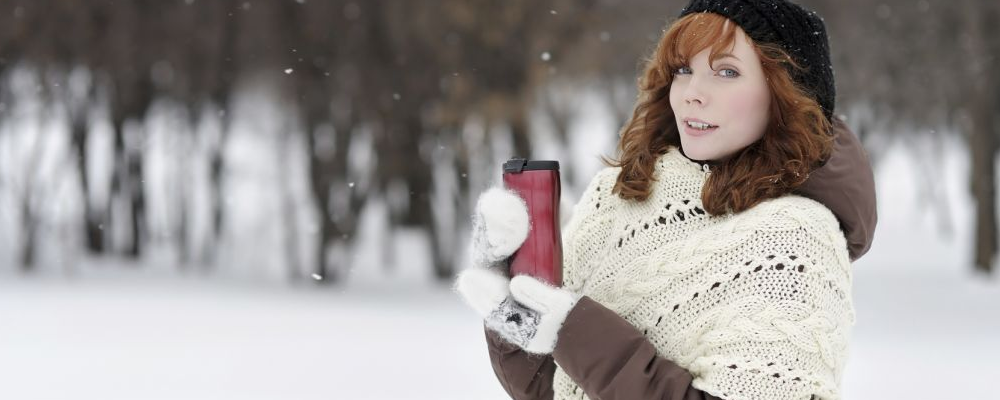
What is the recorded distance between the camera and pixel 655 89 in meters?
1.94

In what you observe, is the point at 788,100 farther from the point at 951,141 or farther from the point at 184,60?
the point at 951,141

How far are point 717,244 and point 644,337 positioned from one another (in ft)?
0.70

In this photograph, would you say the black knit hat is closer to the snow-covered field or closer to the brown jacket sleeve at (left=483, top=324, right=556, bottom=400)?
the brown jacket sleeve at (left=483, top=324, right=556, bottom=400)

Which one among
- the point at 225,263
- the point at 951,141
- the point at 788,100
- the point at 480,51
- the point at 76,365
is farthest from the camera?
the point at 951,141

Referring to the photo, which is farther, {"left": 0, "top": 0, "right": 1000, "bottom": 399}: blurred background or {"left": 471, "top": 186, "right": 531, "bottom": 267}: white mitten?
{"left": 0, "top": 0, "right": 1000, "bottom": 399}: blurred background

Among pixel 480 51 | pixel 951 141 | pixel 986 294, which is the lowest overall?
pixel 986 294

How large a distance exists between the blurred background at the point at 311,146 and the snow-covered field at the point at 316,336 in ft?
0.30

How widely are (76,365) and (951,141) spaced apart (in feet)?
80.2

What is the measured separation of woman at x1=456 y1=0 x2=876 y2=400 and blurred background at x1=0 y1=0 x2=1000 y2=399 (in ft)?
28.3

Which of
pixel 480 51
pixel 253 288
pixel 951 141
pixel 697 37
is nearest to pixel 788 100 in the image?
pixel 697 37

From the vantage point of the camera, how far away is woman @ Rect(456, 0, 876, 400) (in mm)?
1563

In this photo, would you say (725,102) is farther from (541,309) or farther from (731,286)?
(541,309)

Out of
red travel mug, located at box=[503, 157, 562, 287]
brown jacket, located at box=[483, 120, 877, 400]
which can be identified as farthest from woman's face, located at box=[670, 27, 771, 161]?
red travel mug, located at box=[503, 157, 562, 287]

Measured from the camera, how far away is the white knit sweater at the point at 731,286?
5.03 ft
